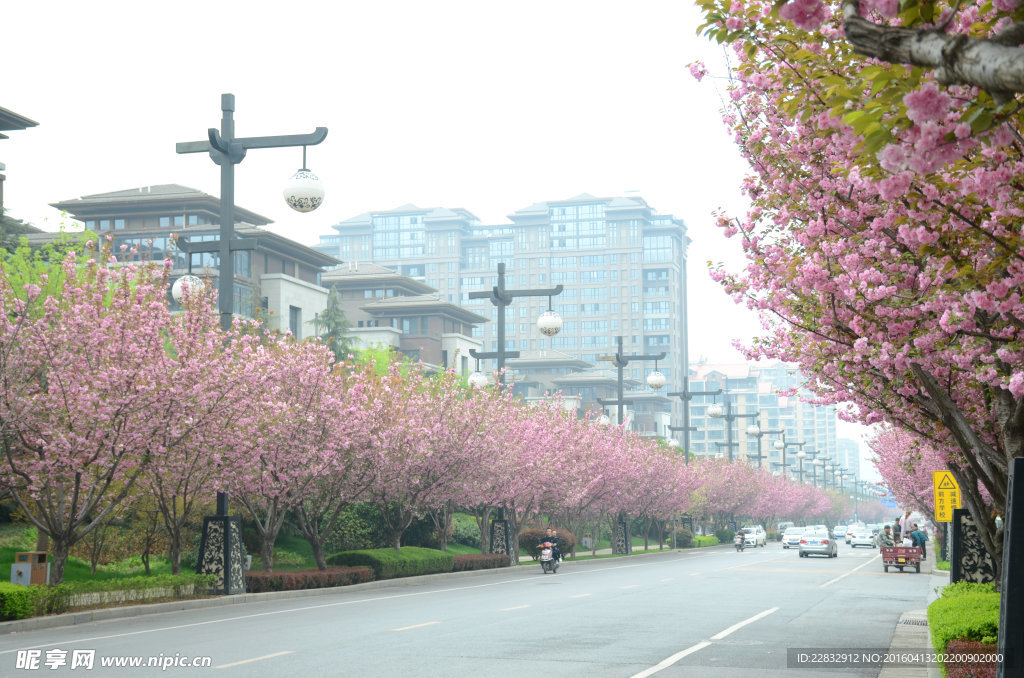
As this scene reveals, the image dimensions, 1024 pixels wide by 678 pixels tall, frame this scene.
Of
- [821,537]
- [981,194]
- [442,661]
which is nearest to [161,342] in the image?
[442,661]

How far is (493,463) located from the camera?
40.6 metres

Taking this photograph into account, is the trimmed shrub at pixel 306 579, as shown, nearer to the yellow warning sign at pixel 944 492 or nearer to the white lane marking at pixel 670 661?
the white lane marking at pixel 670 661

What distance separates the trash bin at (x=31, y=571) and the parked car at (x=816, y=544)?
1699 inches

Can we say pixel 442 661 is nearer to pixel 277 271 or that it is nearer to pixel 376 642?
pixel 376 642

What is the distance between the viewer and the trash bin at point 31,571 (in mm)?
21406

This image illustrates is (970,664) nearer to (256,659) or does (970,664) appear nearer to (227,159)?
(256,659)

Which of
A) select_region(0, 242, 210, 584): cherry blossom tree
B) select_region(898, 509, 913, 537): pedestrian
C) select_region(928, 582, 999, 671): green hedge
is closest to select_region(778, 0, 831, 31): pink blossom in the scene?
select_region(928, 582, 999, 671): green hedge

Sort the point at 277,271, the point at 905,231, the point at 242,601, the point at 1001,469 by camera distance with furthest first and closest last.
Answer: the point at 277,271 < the point at 242,601 < the point at 1001,469 < the point at 905,231

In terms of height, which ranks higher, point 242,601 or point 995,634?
point 995,634

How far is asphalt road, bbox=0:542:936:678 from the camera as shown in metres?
13.3

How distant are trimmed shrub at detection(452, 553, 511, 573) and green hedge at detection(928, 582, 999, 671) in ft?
87.8

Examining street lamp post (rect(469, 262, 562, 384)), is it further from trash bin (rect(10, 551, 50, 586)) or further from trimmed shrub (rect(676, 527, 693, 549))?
trimmed shrub (rect(676, 527, 693, 549))

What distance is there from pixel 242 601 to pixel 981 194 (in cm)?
2146

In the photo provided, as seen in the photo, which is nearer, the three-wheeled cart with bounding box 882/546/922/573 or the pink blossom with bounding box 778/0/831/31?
the pink blossom with bounding box 778/0/831/31
